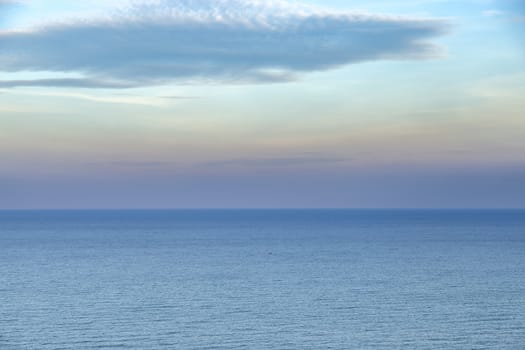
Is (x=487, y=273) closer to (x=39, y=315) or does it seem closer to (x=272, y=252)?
(x=272, y=252)

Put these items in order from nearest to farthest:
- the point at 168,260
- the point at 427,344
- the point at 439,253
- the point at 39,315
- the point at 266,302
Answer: the point at 427,344 → the point at 39,315 → the point at 266,302 → the point at 168,260 → the point at 439,253

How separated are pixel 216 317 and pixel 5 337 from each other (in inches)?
641

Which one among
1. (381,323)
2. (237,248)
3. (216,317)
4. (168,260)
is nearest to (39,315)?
(216,317)

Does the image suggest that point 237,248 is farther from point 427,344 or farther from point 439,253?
point 427,344

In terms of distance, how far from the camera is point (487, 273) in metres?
89.2

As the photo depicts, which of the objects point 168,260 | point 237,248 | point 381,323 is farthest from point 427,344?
point 237,248

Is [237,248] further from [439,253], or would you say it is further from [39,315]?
[39,315]

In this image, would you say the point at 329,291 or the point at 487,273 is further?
the point at 487,273

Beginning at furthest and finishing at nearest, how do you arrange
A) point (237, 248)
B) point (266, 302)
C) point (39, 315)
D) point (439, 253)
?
point (237, 248) < point (439, 253) < point (266, 302) < point (39, 315)

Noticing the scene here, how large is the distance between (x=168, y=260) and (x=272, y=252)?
23.3 metres

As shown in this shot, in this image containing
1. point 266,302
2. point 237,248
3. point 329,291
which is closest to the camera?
point 266,302

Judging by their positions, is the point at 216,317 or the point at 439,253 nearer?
the point at 216,317

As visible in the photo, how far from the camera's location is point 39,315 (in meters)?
58.7

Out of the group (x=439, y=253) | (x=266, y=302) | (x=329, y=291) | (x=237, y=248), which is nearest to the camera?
(x=266, y=302)
